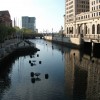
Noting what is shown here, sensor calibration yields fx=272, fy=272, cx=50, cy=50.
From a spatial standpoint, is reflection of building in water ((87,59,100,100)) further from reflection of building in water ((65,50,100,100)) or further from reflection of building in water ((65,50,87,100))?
reflection of building in water ((65,50,87,100))

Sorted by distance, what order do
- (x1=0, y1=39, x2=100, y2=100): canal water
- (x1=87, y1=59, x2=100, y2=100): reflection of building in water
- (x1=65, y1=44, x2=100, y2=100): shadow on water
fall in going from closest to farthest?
(x1=0, y1=39, x2=100, y2=100): canal water
(x1=87, y1=59, x2=100, y2=100): reflection of building in water
(x1=65, y1=44, x2=100, y2=100): shadow on water

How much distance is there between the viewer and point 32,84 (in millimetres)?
63750

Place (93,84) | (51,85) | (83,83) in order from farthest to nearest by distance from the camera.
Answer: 1. (83,83)
2. (93,84)
3. (51,85)

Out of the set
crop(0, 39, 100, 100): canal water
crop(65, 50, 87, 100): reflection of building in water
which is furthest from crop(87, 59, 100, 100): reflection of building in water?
crop(65, 50, 87, 100): reflection of building in water

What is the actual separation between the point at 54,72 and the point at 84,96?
91.3ft

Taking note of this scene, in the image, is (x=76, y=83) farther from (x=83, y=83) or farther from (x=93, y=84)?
(x=93, y=84)

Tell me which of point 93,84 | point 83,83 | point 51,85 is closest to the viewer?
point 51,85

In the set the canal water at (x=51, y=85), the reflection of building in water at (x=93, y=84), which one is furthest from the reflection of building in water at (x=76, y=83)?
the reflection of building in water at (x=93, y=84)

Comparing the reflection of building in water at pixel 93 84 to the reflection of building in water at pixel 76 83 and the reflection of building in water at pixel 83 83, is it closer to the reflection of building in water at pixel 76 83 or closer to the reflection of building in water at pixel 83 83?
the reflection of building in water at pixel 83 83

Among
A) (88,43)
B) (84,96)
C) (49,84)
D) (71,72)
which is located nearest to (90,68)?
(71,72)

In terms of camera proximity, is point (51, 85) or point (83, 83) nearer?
point (51, 85)

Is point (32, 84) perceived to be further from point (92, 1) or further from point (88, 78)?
point (92, 1)

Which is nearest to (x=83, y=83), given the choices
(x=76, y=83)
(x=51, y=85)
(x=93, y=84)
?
(x=76, y=83)

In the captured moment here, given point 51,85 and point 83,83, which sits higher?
point 83,83
